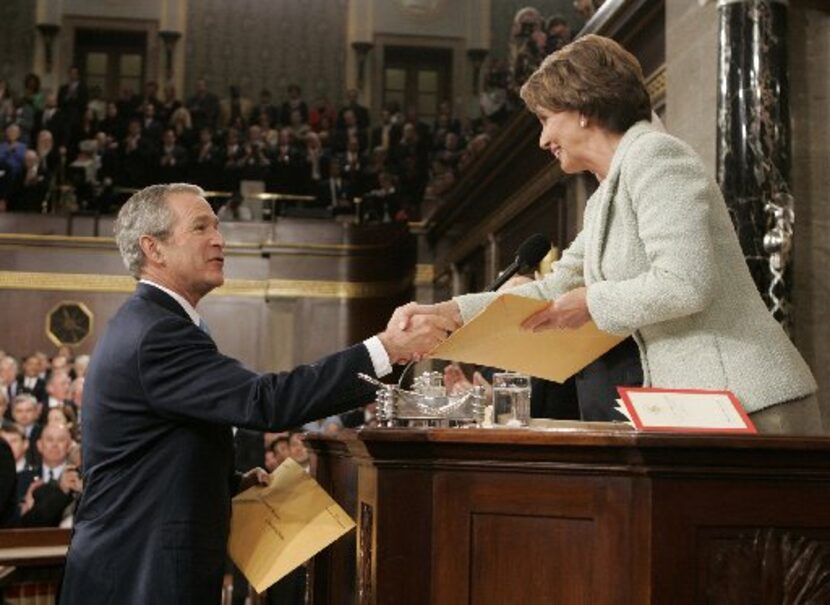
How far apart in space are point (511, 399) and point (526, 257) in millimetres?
635

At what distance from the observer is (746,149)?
431 centimetres

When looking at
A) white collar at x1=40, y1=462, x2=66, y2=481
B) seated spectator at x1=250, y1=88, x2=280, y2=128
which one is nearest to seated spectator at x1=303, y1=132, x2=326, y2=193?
seated spectator at x1=250, y1=88, x2=280, y2=128

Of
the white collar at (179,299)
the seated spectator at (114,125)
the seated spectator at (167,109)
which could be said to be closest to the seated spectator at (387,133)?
the seated spectator at (167,109)

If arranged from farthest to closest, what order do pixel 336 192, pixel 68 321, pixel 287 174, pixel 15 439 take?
pixel 287 174
pixel 336 192
pixel 68 321
pixel 15 439

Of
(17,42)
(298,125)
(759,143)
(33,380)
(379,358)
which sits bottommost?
(33,380)

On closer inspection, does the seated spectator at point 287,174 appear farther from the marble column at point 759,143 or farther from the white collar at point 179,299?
the white collar at point 179,299

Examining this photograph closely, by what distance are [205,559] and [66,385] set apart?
8.86 meters

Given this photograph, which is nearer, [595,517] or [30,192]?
[595,517]

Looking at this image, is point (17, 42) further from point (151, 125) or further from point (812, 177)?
point (812, 177)

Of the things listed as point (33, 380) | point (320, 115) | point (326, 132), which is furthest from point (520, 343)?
point (320, 115)

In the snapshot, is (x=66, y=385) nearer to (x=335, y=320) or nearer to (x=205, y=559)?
(x=335, y=320)

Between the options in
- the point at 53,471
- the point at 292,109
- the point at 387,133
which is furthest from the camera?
the point at 292,109

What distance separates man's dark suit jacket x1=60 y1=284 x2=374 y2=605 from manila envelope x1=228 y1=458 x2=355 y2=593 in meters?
0.07

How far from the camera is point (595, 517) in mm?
1805
